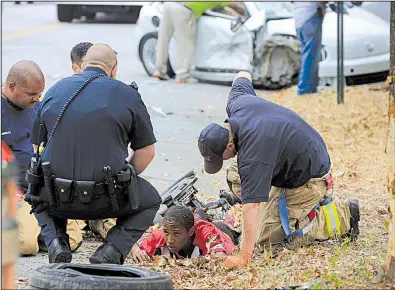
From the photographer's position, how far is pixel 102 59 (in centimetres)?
587

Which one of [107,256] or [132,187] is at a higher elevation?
[132,187]

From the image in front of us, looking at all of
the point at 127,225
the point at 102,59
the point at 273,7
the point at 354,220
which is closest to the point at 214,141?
the point at 127,225

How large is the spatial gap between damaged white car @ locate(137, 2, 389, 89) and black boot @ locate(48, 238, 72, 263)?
29.2 ft

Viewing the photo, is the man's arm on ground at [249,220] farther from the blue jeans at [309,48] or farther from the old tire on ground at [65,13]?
the old tire on ground at [65,13]

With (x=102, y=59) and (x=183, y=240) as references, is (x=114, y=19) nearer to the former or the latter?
(x=183, y=240)

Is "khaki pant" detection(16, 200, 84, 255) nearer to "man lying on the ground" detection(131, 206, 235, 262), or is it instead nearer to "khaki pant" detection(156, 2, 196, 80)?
"man lying on the ground" detection(131, 206, 235, 262)

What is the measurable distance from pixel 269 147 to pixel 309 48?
7749 mm

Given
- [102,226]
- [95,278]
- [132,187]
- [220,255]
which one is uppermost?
[132,187]

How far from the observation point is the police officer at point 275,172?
229 inches

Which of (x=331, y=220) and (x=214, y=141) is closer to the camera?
(x=214, y=141)

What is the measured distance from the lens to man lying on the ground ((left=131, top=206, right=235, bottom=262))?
6.50 meters

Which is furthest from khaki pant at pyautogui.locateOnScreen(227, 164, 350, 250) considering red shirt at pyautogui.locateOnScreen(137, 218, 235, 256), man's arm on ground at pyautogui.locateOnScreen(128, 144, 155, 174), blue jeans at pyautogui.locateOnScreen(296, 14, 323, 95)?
blue jeans at pyautogui.locateOnScreen(296, 14, 323, 95)

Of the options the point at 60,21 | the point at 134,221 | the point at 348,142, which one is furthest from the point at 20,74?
the point at 60,21

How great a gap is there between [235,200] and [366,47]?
23.0 ft
